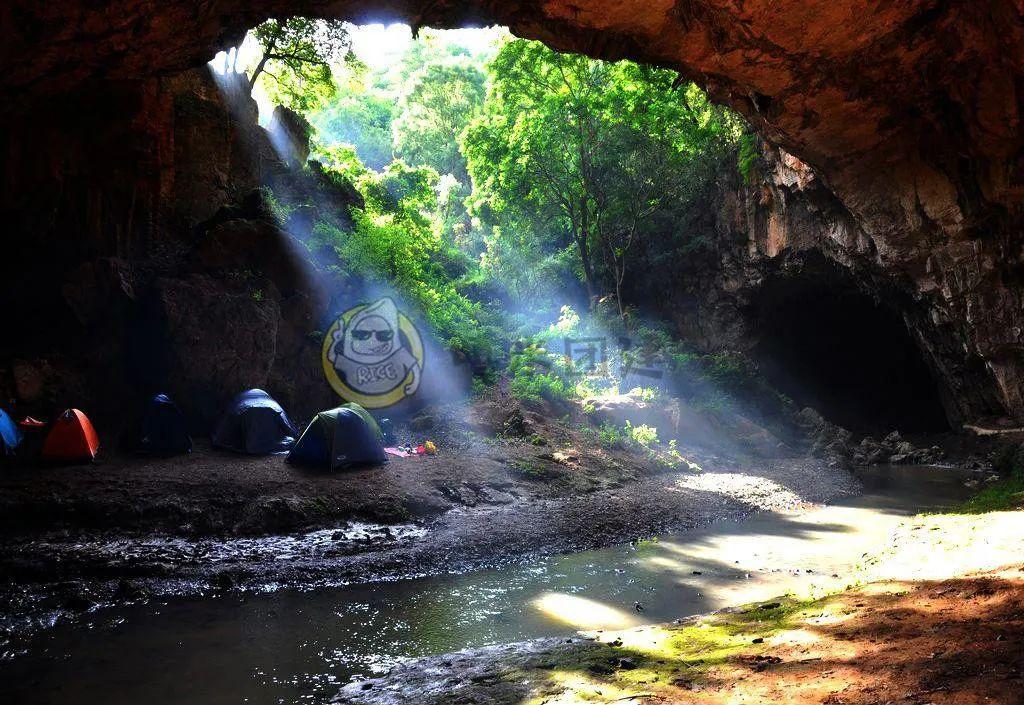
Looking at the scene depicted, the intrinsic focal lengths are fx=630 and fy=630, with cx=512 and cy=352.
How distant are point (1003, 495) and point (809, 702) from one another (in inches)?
397

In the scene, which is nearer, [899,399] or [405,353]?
[405,353]

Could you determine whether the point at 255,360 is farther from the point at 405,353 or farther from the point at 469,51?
the point at 469,51

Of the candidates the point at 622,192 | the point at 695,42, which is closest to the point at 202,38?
the point at 695,42

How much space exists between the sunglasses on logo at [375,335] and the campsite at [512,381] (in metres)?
0.14

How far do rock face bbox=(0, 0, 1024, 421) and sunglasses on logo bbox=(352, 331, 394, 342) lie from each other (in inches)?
192

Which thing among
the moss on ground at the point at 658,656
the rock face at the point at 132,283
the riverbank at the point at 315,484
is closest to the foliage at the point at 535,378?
the riverbank at the point at 315,484

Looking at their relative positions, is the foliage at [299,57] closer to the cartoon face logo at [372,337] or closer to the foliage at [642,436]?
the cartoon face logo at [372,337]

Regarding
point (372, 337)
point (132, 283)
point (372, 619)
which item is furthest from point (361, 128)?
point (372, 619)

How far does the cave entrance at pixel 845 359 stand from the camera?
24.3 metres

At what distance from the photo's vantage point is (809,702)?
3.79 metres

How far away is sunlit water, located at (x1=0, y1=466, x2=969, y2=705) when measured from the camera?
5199 millimetres

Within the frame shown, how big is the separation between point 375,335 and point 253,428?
204 inches

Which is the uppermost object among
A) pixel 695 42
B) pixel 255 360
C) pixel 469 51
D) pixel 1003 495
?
pixel 469 51

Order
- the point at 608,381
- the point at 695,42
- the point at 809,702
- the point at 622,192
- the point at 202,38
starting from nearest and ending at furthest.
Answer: the point at 809,702
the point at 202,38
the point at 695,42
the point at 608,381
the point at 622,192
